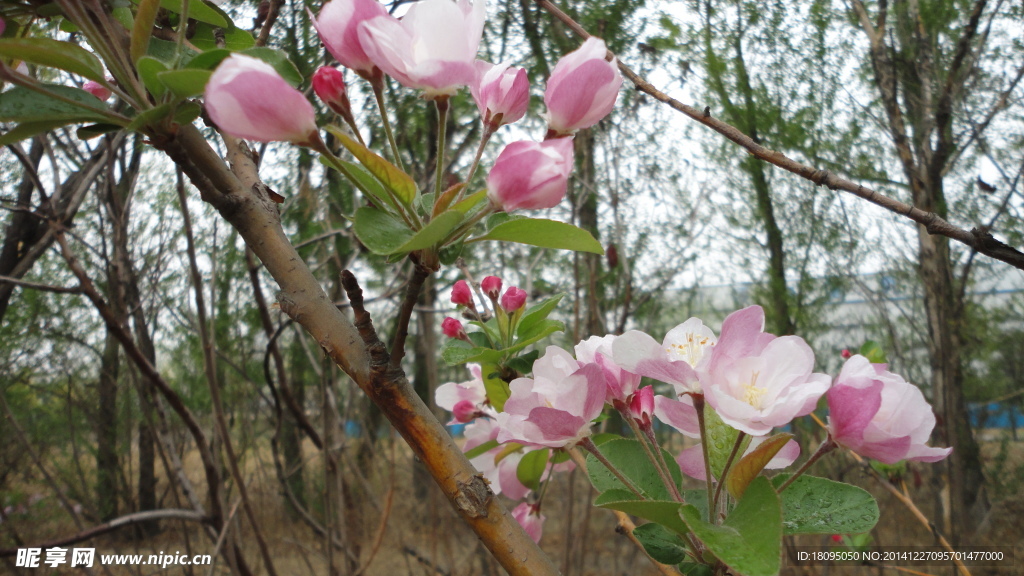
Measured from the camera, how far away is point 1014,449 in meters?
4.38

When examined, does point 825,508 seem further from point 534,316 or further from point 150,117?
point 150,117

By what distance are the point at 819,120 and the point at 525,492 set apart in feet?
13.9

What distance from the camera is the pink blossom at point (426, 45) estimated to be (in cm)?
32

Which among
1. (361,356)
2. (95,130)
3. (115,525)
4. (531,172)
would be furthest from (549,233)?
(115,525)

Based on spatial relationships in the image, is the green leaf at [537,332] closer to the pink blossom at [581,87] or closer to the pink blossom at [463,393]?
the pink blossom at [463,393]

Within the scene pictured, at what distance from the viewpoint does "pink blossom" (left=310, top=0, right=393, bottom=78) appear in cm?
33

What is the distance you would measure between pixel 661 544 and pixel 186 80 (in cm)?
42

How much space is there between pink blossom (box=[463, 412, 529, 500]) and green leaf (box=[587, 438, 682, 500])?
22 cm

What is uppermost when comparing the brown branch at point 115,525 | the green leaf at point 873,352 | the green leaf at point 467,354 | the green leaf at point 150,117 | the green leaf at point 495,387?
the green leaf at point 150,117

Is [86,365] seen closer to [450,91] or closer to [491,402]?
[491,402]

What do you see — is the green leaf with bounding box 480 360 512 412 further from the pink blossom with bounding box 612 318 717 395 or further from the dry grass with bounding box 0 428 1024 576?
the dry grass with bounding box 0 428 1024 576

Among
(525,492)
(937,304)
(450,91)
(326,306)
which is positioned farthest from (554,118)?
(937,304)

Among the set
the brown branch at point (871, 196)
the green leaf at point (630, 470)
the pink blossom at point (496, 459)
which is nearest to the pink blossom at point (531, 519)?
the pink blossom at point (496, 459)

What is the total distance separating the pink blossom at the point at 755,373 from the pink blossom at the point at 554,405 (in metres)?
0.08
